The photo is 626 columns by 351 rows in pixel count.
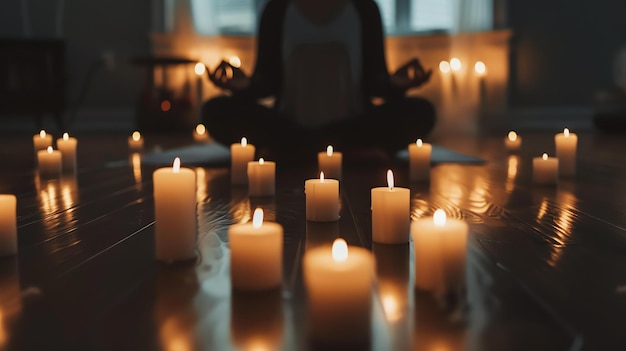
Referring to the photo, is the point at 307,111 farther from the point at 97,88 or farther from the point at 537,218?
the point at 97,88

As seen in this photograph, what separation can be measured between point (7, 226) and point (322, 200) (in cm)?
64

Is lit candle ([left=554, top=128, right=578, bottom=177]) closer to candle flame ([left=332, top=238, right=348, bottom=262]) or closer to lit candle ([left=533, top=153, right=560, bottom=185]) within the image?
lit candle ([left=533, top=153, right=560, bottom=185])

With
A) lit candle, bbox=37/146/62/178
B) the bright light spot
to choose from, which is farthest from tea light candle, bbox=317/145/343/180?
the bright light spot

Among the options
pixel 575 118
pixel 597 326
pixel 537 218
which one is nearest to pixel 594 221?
pixel 537 218

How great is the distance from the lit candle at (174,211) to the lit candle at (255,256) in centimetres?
18

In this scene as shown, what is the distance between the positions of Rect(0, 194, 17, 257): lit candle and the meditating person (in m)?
1.63

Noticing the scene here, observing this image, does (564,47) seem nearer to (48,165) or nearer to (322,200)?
(48,165)

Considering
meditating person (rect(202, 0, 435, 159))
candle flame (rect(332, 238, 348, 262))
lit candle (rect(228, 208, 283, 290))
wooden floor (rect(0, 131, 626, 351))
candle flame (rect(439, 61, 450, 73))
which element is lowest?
wooden floor (rect(0, 131, 626, 351))

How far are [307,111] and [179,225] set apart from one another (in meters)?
1.92

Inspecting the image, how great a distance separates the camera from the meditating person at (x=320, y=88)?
9.13ft

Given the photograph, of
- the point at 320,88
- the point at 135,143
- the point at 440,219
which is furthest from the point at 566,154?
the point at 135,143

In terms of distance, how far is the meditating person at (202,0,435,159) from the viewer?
2783mm

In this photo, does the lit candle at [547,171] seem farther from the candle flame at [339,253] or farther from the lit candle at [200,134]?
the lit candle at [200,134]

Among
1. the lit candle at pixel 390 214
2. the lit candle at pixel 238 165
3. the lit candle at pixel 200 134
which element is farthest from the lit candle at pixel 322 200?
the lit candle at pixel 200 134
